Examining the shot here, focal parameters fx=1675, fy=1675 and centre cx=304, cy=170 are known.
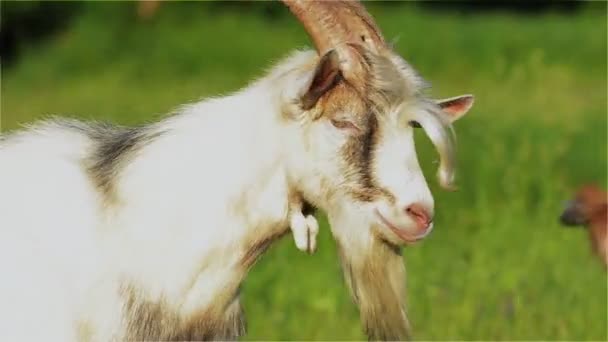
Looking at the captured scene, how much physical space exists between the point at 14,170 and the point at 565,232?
6.47 m

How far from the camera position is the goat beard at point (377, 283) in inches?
199

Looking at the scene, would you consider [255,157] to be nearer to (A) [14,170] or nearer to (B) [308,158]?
(B) [308,158]

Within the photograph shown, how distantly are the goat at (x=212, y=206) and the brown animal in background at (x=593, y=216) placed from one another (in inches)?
178

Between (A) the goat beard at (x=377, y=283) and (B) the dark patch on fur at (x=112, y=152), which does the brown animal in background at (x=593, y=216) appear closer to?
(A) the goat beard at (x=377, y=283)

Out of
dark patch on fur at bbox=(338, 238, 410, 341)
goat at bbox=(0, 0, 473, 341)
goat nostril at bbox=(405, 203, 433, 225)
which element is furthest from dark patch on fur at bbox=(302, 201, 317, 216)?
goat nostril at bbox=(405, 203, 433, 225)

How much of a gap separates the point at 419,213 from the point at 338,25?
670 mm

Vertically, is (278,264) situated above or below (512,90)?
above

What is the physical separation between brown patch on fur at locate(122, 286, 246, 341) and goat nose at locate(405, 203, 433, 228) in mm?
739

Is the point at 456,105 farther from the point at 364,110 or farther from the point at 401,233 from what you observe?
the point at 401,233

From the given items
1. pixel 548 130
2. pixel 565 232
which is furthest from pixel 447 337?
pixel 548 130

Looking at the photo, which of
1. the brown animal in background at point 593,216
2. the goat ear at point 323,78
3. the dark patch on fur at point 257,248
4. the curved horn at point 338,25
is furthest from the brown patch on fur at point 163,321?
the brown animal in background at point 593,216

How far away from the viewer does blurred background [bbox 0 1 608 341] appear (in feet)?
30.2

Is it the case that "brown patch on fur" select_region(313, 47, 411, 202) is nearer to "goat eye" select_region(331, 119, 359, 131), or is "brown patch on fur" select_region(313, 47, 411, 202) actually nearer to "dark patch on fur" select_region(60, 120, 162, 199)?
"goat eye" select_region(331, 119, 359, 131)

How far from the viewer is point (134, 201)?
17.1 feet
